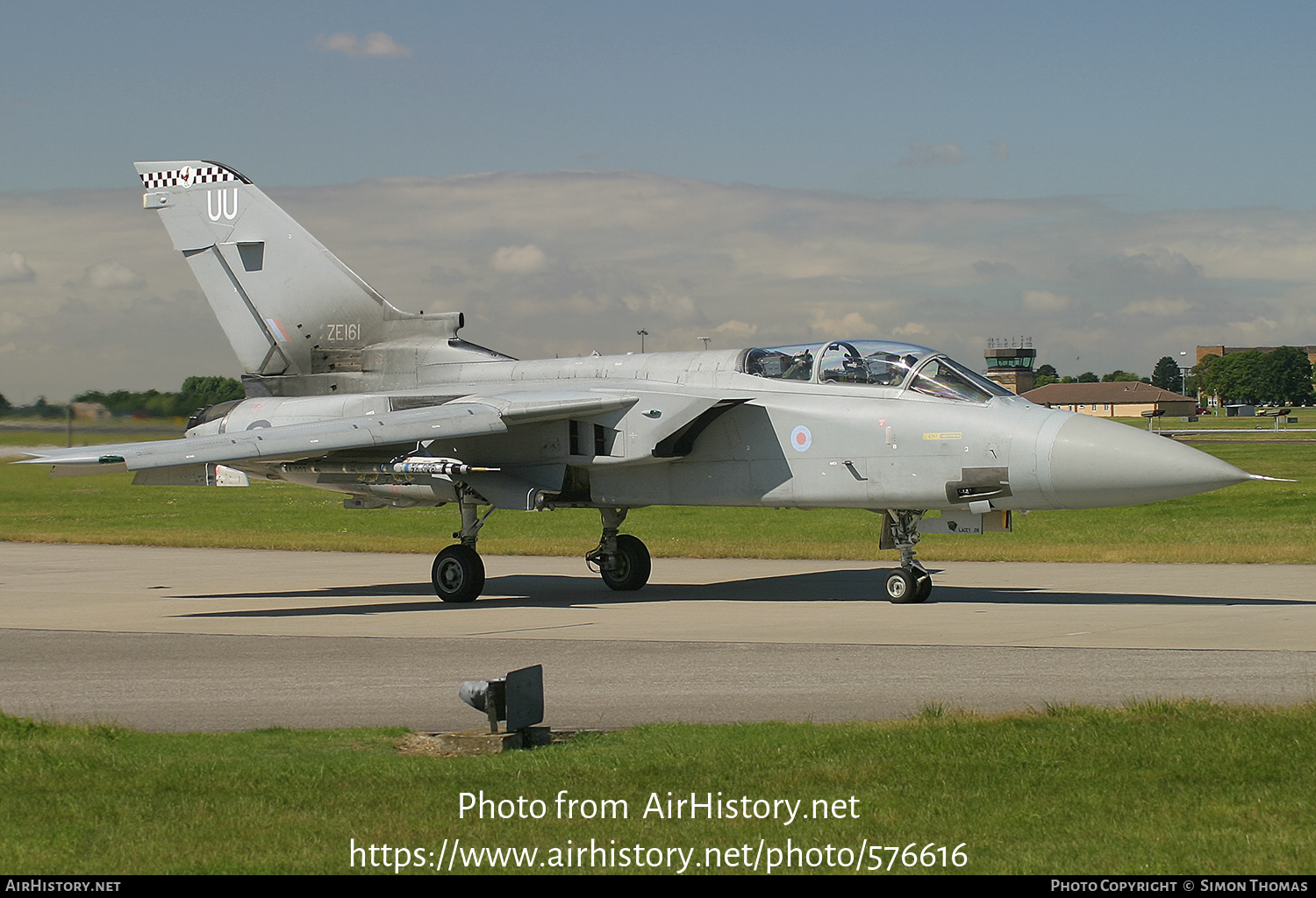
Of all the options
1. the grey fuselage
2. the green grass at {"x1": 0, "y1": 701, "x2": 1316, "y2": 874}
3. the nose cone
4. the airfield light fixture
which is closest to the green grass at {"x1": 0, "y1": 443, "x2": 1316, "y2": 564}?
the grey fuselage

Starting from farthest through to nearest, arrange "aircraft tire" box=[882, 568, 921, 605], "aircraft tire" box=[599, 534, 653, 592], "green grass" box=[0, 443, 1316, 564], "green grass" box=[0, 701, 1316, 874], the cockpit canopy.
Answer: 1. "green grass" box=[0, 443, 1316, 564]
2. "aircraft tire" box=[599, 534, 653, 592]
3. "aircraft tire" box=[882, 568, 921, 605]
4. the cockpit canopy
5. "green grass" box=[0, 701, 1316, 874]

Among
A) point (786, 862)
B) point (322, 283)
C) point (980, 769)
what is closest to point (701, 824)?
point (786, 862)

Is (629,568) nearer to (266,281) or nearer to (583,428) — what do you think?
(583,428)

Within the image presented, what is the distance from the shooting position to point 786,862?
209 inches

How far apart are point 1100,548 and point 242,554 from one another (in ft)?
51.6

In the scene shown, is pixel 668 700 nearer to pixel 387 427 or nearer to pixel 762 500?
pixel 762 500

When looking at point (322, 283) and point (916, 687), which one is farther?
point (322, 283)

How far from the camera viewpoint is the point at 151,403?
792 inches

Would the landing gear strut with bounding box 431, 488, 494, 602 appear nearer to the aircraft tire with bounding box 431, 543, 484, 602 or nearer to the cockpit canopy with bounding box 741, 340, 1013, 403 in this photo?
the aircraft tire with bounding box 431, 543, 484, 602

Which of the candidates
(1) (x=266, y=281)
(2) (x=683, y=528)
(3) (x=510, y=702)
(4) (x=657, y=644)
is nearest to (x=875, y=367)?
(4) (x=657, y=644)

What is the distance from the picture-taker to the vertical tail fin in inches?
762

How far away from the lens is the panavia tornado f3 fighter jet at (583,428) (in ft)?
47.3

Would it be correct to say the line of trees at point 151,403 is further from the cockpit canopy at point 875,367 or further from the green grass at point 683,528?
the cockpit canopy at point 875,367

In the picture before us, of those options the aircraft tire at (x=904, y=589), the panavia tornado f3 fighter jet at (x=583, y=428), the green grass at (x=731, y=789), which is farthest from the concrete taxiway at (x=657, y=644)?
the panavia tornado f3 fighter jet at (x=583, y=428)
